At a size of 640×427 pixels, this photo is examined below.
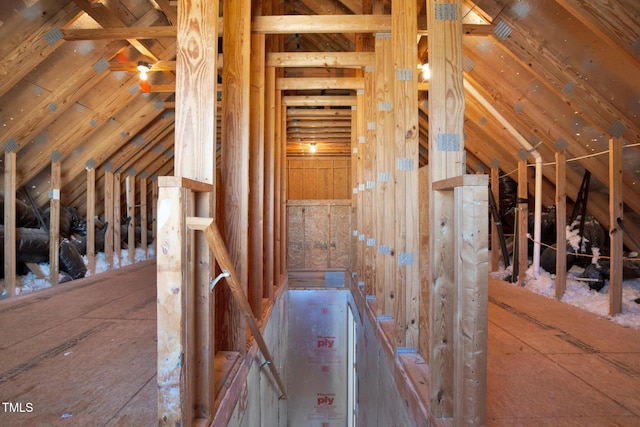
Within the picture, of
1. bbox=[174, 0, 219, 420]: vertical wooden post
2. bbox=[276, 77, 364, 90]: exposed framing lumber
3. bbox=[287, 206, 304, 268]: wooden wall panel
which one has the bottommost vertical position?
bbox=[287, 206, 304, 268]: wooden wall panel

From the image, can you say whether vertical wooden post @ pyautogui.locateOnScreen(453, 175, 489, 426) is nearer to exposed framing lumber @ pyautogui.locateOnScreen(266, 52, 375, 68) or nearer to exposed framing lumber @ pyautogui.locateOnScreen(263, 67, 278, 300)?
exposed framing lumber @ pyautogui.locateOnScreen(263, 67, 278, 300)

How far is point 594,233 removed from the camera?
14.0ft

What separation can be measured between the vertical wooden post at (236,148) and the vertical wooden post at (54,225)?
3.55 meters

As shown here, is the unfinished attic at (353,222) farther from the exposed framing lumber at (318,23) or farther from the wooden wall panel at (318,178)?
the wooden wall panel at (318,178)

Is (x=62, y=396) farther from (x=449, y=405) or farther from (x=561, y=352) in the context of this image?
(x=561, y=352)

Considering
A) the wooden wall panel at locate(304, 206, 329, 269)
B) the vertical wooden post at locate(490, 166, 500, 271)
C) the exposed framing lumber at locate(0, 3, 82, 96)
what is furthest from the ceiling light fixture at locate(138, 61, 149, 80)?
the vertical wooden post at locate(490, 166, 500, 271)

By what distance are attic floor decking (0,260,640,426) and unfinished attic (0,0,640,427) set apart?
0.06 ft

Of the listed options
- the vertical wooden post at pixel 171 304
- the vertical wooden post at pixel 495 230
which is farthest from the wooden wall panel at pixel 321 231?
the vertical wooden post at pixel 171 304

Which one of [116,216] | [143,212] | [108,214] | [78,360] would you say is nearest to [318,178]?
[143,212]

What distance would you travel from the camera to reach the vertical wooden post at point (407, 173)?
2.34m

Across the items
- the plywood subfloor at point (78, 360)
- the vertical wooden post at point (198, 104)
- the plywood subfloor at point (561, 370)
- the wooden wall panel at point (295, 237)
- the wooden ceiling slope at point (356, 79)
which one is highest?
the wooden ceiling slope at point (356, 79)

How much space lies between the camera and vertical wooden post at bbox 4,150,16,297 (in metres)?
3.94

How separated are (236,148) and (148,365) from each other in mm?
1439

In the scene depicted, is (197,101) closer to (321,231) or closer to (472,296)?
(472,296)
